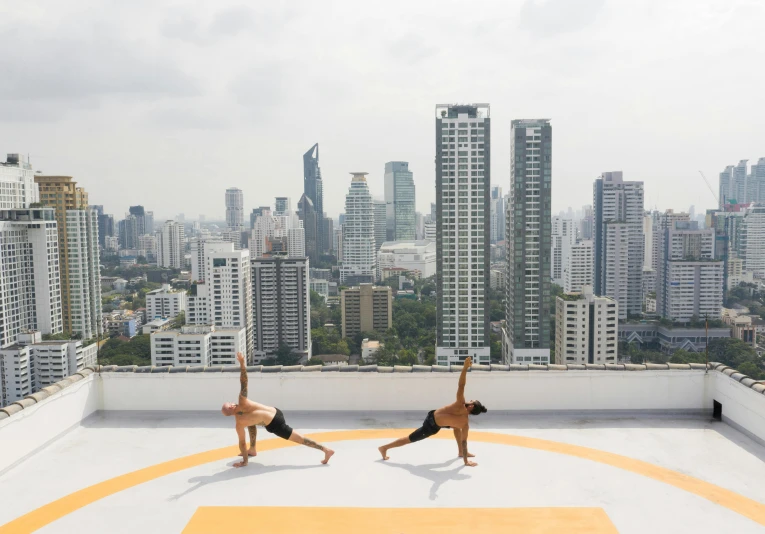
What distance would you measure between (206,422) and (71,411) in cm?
89

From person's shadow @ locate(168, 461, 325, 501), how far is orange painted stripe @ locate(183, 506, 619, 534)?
0.33m

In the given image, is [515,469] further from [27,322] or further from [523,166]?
[27,322]

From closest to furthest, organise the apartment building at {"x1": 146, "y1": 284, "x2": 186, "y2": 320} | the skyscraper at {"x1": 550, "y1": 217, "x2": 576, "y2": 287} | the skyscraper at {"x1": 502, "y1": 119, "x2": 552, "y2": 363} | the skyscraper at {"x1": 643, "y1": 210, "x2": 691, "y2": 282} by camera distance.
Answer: the skyscraper at {"x1": 502, "y1": 119, "x2": 552, "y2": 363}
the apartment building at {"x1": 146, "y1": 284, "x2": 186, "y2": 320}
the skyscraper at {"x1": 643, "y1": 210, "x2": 691, "y2": 282}
the skyscraper at {"x1": 550, "y1": 217, "x2": 576, "y2": 287}

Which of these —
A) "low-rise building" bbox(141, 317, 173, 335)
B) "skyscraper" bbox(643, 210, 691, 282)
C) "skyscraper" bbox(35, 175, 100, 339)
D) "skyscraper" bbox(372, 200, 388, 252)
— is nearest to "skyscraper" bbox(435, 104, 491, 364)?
"low-rise building" bbox(141, 317, 173, 335)

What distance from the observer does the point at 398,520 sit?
2.87 metres

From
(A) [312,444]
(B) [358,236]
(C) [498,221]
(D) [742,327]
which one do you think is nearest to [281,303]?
(D) [742,327]

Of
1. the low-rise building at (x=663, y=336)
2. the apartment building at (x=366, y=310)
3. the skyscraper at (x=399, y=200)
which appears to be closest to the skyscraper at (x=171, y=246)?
the skyscraper at (x=399, y=200)

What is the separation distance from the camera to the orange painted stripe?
279 cm

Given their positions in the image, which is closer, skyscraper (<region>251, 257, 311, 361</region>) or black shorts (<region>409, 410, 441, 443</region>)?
black shorts (<region>409, 410, 441, 443</region>)

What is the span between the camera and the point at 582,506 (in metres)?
3.01

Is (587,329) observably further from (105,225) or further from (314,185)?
(105,225)

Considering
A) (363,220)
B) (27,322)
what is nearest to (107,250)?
(363,220)

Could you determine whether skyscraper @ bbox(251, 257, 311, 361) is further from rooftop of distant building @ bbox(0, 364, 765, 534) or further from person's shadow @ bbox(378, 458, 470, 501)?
person's shadow @ bbox(378, 458, 470, 501)

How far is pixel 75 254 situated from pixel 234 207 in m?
78.5
